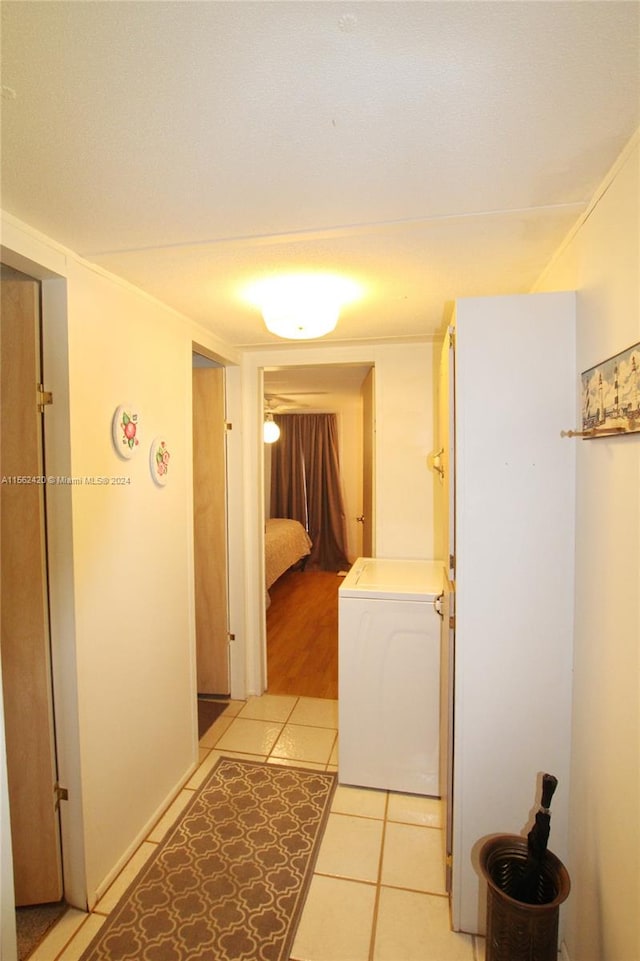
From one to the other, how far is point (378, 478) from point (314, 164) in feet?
6.54

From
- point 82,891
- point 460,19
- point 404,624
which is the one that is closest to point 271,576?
point 404,624

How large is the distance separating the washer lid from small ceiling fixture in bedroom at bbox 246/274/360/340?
1229mm

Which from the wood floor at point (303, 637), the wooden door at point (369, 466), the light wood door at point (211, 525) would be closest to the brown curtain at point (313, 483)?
the wood floor at point (303, 637)

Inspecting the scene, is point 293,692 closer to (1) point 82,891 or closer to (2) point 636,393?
(1) point 82,891

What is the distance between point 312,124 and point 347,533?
5957 mm

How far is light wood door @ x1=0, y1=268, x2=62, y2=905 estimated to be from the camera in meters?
1.54

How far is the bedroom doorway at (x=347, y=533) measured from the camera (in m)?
3.28

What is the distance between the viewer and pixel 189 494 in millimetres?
2385

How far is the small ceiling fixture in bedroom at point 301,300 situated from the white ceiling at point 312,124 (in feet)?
0.66

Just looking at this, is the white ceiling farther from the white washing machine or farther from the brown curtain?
the brown curtain

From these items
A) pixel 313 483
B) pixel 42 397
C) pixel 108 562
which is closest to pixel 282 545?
pixel 313 483

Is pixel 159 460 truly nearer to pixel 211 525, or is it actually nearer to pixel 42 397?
pixel 42 397

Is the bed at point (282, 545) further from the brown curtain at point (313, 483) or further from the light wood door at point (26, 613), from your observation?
the light wood door at point (26, 613)

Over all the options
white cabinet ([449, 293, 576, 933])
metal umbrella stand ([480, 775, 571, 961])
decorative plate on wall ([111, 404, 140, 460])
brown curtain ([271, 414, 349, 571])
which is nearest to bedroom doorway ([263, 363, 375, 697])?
brown curtain ([271, 414, 349, 571])
